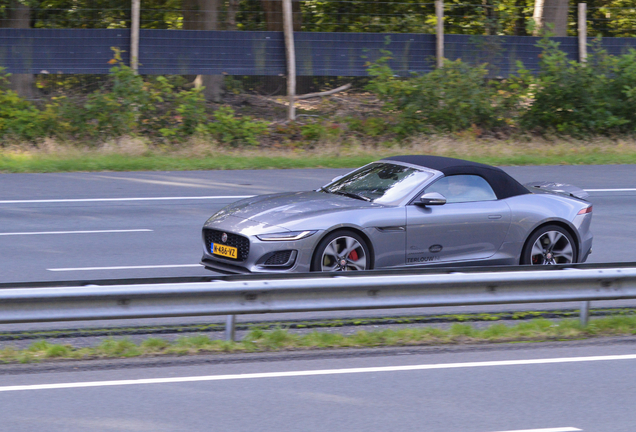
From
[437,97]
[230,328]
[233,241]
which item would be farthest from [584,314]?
[437,97]

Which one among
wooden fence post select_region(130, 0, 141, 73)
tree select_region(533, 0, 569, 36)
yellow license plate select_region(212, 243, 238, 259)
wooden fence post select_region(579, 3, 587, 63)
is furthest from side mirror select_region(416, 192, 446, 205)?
tree select_region(533, 0, 569, 36)

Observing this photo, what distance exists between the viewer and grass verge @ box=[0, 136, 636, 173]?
17.2 m

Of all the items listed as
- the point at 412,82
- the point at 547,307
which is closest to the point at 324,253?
the point at 547,307

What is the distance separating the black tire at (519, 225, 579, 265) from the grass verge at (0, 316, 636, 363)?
5.03 ft

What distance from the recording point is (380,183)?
9266 millimetres

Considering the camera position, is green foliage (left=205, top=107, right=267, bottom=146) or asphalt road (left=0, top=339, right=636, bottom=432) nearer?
asphalt road (left=0, top=339, right=636, bottom=432)

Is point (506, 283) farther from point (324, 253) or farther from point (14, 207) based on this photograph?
point (14, 207)

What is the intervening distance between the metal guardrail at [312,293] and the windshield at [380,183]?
2.03 m

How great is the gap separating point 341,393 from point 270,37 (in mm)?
18054

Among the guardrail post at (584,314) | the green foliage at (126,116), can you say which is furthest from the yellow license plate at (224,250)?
the green foliage at (126,116)

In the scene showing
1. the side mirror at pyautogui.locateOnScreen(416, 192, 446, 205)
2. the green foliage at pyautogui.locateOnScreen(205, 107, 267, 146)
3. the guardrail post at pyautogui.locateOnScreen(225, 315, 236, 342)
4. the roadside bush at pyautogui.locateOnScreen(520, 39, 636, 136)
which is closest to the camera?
the guardrail post at pyautogui.locateOnScreen(225, 315, 236, 342)

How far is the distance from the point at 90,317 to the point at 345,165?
474 inches

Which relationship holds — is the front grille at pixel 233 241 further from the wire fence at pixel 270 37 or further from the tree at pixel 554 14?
the tree at pixel 554 14

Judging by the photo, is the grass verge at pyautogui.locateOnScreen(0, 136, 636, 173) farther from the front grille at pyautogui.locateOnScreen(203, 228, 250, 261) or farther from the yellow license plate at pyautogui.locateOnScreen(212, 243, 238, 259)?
the yellow license plate at pyautogui.locateOnScreen(212, 243, 238, 259)
